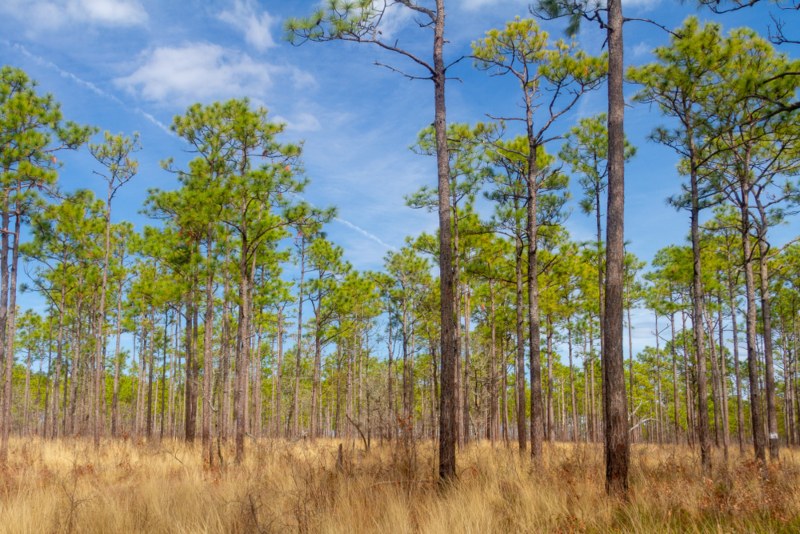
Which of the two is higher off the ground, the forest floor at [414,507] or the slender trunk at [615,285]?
the slender trunk at [615,285]

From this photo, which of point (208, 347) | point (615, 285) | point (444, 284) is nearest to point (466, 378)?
point (208, 347)

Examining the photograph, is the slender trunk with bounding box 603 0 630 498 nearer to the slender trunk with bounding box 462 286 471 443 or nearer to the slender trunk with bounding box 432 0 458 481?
the slender trunk with bounding box 432 0 458 481

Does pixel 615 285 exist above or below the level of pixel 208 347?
above

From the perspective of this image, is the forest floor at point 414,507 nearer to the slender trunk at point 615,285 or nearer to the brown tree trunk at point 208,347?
the slender trunk at point 615,285

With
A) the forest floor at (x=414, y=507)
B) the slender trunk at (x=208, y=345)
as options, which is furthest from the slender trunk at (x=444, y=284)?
the slender trunk at (x=208, y=345)

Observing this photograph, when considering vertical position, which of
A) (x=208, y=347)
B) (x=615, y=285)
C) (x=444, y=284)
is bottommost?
(x=208, y=347)

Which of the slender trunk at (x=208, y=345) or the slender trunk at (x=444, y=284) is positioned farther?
the slender trunk at (x=208, y=345)

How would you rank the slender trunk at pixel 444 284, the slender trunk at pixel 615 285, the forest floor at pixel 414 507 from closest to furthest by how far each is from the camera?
the forest floor at pixel 414 507
the slender trunk at pixel 615 285
the slender trunk at pixel 444 284

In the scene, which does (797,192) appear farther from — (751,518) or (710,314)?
(751,518)

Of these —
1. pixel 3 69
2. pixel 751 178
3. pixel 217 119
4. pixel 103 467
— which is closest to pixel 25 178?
pixel 3 69

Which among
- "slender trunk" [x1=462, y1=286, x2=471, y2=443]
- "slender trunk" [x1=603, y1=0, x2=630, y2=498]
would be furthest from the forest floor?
"slender trunk" [x1=462, y1=286, x2=471, y2=443]

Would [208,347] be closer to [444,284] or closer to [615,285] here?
[444,284]

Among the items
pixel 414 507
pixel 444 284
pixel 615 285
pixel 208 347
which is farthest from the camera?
pixel 208 347

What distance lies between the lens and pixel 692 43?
10617mm
